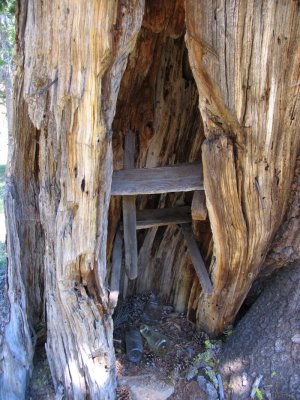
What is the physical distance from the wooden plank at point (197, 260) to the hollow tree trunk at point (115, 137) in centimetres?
14

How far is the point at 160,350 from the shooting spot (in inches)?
139

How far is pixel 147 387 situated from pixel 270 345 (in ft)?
3.56

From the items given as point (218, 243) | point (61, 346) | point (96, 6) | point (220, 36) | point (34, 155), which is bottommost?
point (61, 346)

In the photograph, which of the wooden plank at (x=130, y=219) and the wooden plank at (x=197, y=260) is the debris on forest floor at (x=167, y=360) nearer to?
the wooden plank at (x=197, y=260)

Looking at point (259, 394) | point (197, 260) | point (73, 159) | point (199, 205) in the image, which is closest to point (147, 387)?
point (259, 394)

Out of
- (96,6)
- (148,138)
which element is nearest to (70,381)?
(148,138)

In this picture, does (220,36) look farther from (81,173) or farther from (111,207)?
(111,207)

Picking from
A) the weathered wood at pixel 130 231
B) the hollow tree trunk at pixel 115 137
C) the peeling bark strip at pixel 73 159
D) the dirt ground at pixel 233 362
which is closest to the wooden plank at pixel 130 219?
the weathered wood at pixel 130 231

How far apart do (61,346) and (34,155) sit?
1590 mm

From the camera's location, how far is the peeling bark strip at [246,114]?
2344 millimetres

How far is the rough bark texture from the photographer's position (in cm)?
295

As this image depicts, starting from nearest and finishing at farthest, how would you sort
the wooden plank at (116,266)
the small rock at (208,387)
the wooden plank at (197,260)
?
the small rock at (208,387) < the wooden plank at (116,266) < the wooden plank at (197,260)

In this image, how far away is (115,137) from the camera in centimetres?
341

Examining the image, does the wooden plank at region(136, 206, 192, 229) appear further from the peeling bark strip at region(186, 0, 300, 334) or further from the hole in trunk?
the peeling bark strip at region(186, 0, 300, 334)
